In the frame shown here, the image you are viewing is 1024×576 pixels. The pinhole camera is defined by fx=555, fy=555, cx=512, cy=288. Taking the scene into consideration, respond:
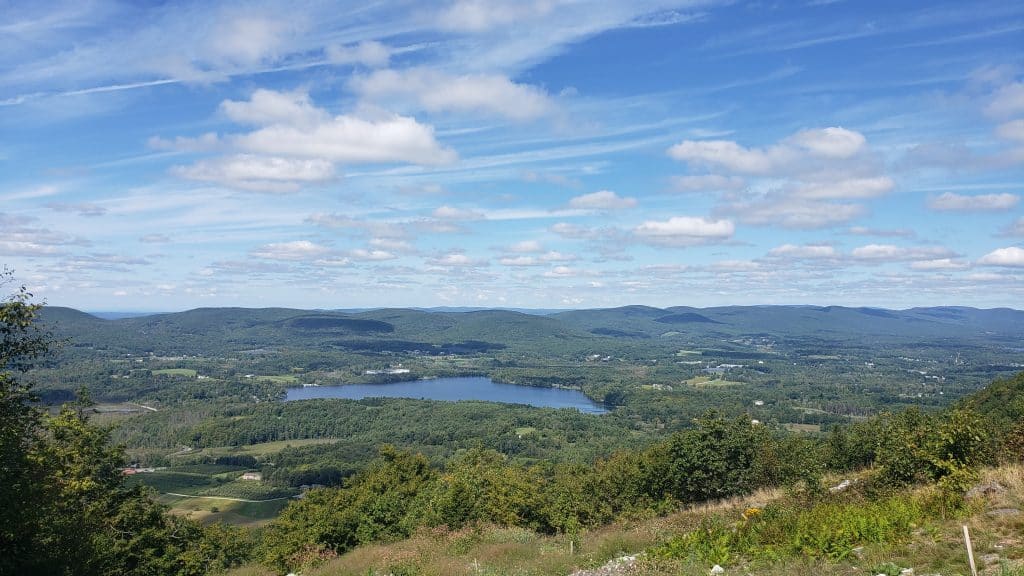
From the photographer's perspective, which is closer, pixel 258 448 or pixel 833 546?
pixel 833 546

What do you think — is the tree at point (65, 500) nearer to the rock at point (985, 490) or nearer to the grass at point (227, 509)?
the rock at point (985, 490)

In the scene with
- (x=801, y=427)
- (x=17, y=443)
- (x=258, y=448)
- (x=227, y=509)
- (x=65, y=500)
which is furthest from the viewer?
(x=258, y=448)

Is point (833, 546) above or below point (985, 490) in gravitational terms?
below

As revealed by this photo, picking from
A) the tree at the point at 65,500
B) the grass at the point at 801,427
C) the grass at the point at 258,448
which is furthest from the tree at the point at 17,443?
the grass at the point at 801,427

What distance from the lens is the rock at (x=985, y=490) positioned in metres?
12.8

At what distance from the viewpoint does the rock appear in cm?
1279

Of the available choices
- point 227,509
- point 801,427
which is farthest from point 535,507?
point 801,427

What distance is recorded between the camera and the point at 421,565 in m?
17.4

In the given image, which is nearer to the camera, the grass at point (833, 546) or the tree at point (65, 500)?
the grass at point (833, 546)

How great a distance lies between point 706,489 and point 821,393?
179191mm

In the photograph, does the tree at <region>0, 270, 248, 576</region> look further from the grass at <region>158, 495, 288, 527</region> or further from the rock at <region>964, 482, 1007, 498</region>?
the grass at <region>158, 495, 288, 527</region>

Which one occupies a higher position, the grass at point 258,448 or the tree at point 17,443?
the tree at point 17,443

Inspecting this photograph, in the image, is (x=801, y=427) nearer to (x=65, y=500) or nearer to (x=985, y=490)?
(x=985, y=490)

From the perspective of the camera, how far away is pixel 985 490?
42.8 feet
